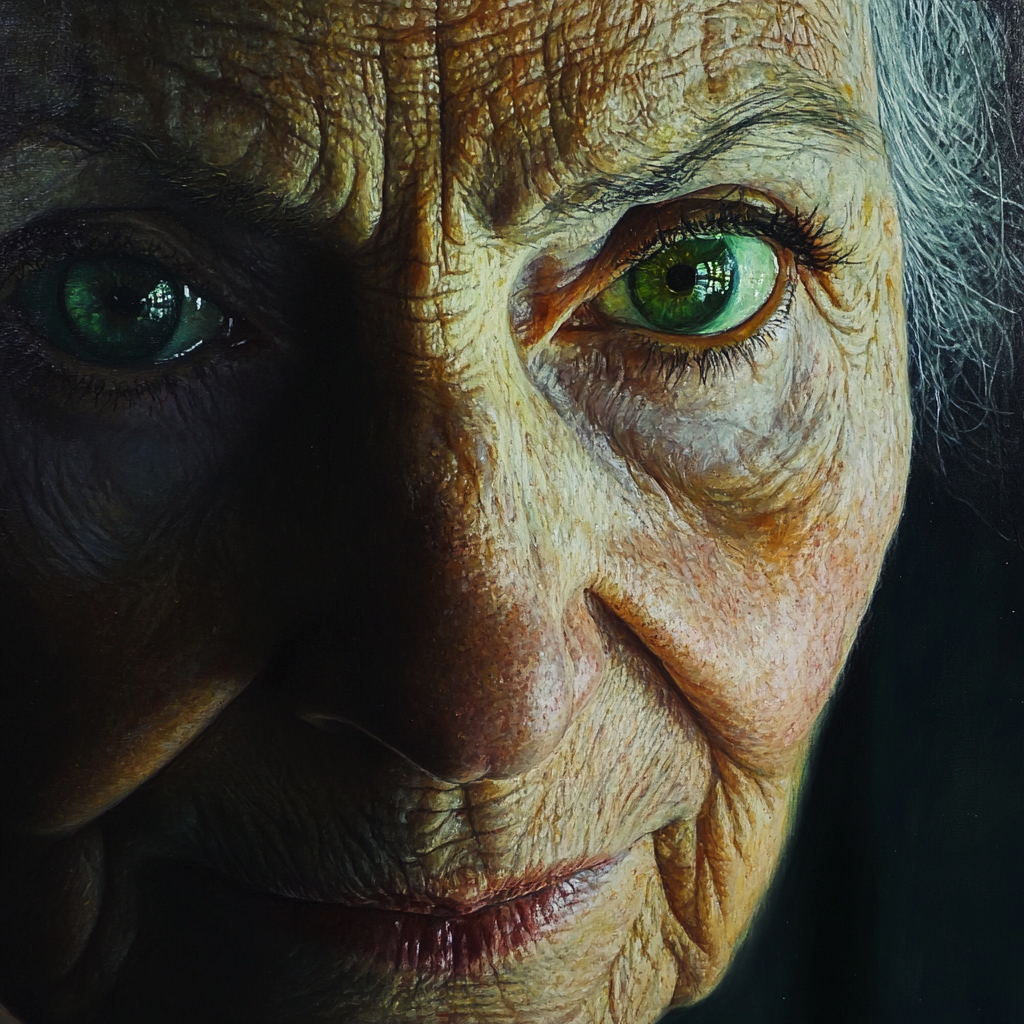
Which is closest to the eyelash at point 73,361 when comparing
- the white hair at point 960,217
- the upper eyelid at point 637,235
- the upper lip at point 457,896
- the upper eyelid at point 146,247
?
the upper eyelid at point 146,247

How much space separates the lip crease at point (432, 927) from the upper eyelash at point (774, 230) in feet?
1.10

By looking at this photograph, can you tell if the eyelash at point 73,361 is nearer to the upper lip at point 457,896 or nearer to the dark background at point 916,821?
the upper lip at point 457,896

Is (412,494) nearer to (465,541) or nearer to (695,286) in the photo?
→ (465,541)

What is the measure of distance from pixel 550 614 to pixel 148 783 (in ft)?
0.77

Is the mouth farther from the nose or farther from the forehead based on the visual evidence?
the forehead

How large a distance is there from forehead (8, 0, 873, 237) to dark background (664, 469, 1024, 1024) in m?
0.32

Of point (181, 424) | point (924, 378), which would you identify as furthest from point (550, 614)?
point (924, 378)

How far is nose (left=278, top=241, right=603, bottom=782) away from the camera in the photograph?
1.80ft

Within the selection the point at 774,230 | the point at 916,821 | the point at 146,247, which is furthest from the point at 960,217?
the point at 146,247

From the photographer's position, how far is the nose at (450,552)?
549mm

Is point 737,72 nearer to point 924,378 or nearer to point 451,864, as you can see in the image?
point 924,378

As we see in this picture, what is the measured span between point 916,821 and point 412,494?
405 millimetres

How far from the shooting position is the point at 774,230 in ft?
2.06

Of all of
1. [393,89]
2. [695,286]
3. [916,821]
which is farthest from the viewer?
[916,821]
